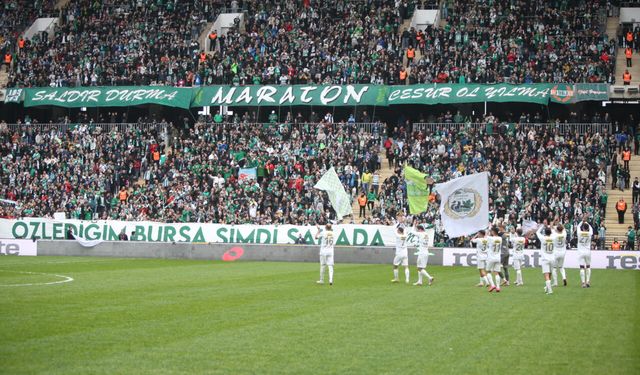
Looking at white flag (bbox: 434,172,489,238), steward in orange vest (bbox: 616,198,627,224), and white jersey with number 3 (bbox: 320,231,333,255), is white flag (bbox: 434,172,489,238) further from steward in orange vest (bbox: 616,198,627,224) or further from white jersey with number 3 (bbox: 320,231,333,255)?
white jersey with number 3 (bbox: 320,231,333,255)

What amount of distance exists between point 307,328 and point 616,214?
35348 millimetres

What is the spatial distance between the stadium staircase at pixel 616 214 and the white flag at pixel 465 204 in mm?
9155

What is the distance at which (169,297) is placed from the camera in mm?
23984

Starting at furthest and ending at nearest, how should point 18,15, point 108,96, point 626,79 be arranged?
point 18,15, point 108,96, point 626,79

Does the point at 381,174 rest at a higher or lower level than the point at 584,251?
higher

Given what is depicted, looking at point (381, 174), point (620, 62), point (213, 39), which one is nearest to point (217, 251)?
point (381, 174)

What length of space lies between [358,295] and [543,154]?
2897 cm

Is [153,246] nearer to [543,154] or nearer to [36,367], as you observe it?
[543,154]

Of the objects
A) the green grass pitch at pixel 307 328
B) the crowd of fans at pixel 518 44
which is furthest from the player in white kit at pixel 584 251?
the crowd of fans at pixel 518 44

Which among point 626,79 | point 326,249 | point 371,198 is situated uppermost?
point 626,79

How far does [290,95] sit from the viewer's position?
61250mm

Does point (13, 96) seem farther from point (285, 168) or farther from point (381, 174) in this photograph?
point (381, 174)

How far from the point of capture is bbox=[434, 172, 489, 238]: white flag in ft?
134

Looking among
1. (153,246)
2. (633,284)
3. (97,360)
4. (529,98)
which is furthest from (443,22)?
(97,360)
